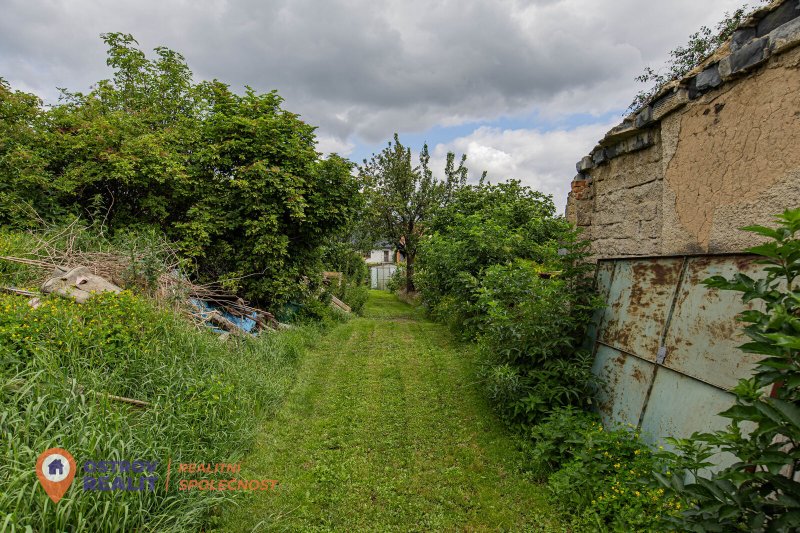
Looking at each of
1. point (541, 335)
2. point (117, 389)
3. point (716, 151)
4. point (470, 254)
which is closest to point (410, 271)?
point (470, 254)

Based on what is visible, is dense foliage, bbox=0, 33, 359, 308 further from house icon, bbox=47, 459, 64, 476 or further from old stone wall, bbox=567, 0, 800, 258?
old stone wall, bbox=567, 0, 800, 258

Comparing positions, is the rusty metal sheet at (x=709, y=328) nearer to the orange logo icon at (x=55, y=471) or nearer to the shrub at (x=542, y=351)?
the shrub at (x=542, y=351)

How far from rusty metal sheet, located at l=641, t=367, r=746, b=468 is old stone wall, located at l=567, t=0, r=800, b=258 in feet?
3.39

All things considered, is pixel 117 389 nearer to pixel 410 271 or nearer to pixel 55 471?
pixel 55 471

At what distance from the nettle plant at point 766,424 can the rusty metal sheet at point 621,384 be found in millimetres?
1665

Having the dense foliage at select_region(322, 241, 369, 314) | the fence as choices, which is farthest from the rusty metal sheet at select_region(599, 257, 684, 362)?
the fence

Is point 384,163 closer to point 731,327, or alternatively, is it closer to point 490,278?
point 490,278

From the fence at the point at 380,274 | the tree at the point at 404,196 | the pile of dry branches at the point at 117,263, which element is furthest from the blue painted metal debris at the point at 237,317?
the fence at the point at 380,274

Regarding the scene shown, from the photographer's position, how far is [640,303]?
133 inches

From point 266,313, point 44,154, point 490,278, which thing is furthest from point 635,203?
point 44,154

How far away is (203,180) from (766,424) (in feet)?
29.2

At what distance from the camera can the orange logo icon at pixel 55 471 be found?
2.22 metres

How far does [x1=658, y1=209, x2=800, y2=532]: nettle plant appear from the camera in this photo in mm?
1346

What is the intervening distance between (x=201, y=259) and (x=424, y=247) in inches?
240
